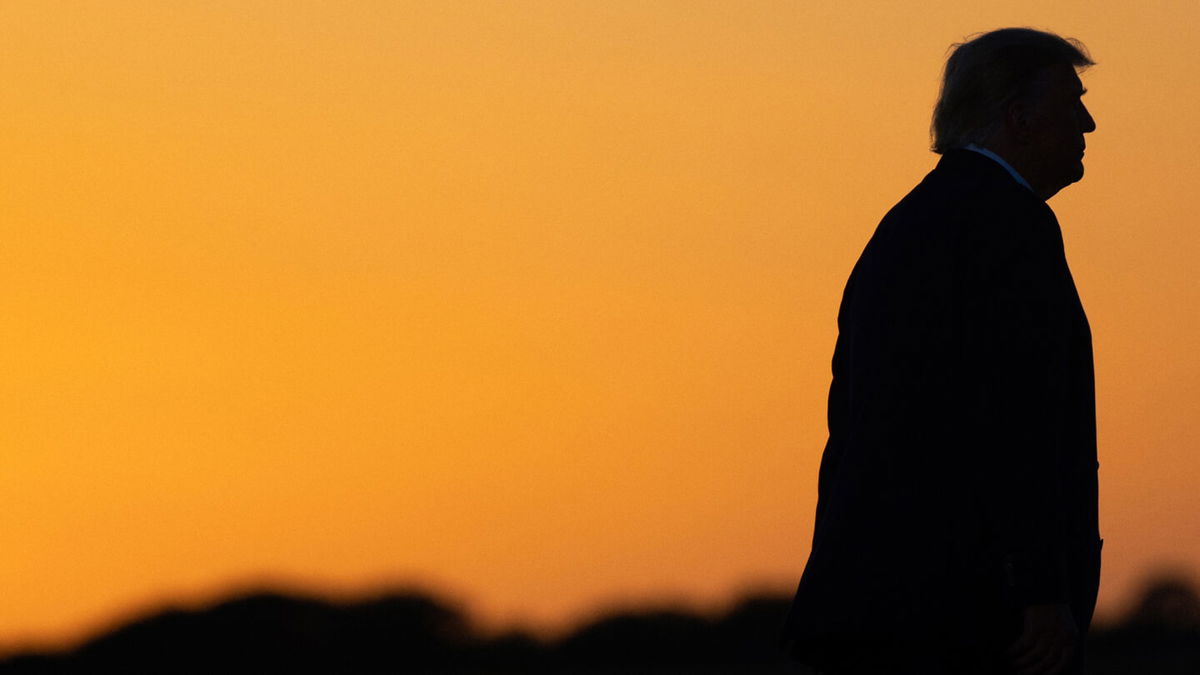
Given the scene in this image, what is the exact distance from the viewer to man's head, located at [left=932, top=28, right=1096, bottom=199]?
479 cm

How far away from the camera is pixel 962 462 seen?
4.43 meters

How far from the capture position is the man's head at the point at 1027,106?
479 cm

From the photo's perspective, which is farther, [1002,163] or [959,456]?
[1002,163]

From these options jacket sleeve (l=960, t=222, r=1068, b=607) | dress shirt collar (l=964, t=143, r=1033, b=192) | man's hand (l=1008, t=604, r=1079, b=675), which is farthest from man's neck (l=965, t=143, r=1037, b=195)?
Answer: man's hand (l=1008, t=604, r=1079, b=675)

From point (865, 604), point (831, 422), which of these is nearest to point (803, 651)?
point (865, 604)

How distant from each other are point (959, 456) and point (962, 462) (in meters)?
0.02

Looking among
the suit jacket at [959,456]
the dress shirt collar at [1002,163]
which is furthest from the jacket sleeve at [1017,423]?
the dress shirt collar at [1002,163]

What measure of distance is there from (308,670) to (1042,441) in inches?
826

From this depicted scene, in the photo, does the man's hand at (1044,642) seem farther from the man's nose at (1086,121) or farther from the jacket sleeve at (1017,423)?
the man's nose at (1086,121)

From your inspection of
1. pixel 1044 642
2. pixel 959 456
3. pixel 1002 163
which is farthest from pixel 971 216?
pixel 1044 642

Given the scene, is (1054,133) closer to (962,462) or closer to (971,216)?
(971,216)

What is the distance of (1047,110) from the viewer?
480 cm

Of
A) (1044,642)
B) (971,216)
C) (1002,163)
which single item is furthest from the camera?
(1002,163)

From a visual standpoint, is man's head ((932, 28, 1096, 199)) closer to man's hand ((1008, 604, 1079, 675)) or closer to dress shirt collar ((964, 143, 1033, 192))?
dress shirt collar ((964, 143, 1033, 192))
